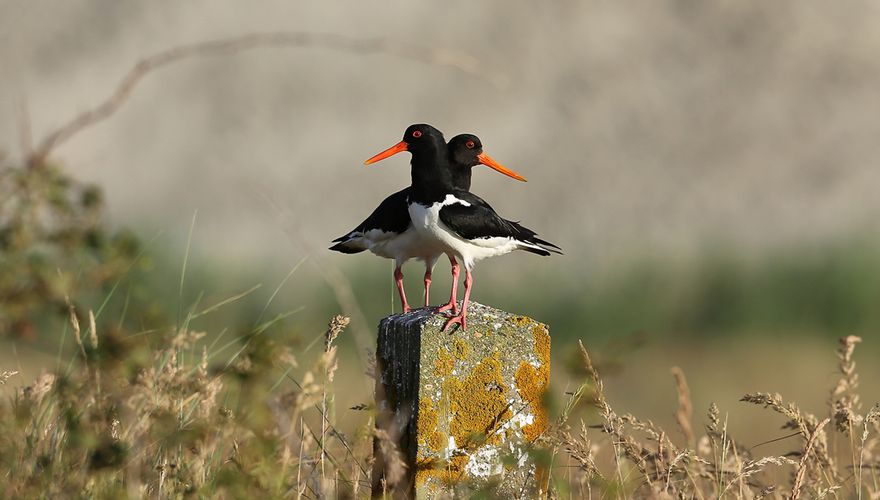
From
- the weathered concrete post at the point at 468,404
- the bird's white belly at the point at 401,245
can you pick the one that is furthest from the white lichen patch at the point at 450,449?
the bird's white belly at the point at 401,245

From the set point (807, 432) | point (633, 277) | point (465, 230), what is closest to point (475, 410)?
point (465, 230)

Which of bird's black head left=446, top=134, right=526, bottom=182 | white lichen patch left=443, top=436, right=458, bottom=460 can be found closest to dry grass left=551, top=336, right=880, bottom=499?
white lichen patch left=443, top=436, right=458, bottom=460

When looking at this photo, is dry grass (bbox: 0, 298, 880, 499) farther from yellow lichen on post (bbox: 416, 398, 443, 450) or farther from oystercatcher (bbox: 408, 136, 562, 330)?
oystercatcher (bbox: 408, 136, 562, 330)

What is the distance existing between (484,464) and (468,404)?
0.23m

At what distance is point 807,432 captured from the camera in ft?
14.7

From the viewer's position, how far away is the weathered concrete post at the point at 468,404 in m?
4.42

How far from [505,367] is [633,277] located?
10.7m

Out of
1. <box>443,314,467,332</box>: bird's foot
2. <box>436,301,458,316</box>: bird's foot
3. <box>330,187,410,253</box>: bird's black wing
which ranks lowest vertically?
<box>443,314,467,332</box>: bird's foot

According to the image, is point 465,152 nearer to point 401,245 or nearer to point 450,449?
point 401,245

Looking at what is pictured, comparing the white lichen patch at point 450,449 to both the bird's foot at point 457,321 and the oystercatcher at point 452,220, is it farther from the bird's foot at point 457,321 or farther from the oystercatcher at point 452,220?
the oystercatcher at point 452,220

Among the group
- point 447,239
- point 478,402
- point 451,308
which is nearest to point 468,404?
point 478,402

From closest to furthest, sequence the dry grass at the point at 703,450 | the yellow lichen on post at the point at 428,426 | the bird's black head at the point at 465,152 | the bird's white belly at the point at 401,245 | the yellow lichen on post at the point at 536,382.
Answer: the dry grass at the point at 703,450 < the yellow lichen on post at the point at 428,426 < the yellow lichen on post at the point at 536,382 < the bird's white belly at the point at 401,245 < the bird's black head at the point at 465,152

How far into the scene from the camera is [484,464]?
448cm

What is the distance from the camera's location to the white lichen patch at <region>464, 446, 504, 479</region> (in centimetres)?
446
